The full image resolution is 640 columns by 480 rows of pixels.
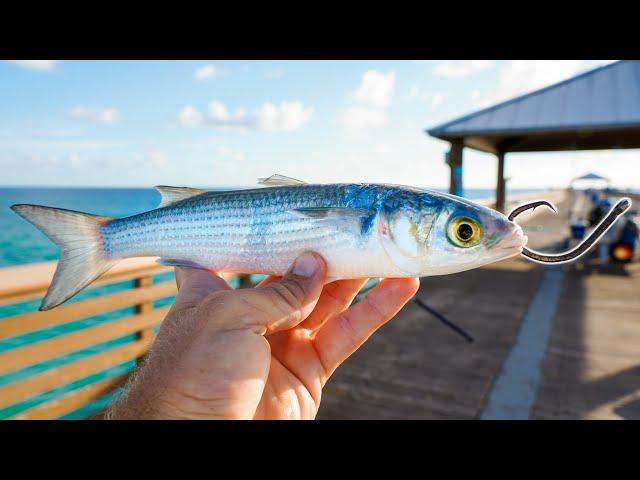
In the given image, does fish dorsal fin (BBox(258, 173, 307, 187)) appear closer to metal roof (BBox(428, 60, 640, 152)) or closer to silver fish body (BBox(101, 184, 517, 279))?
silver fish body (BBox(101, 184, 517, 279))

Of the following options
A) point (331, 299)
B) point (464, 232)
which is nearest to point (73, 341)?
point (331, 299)

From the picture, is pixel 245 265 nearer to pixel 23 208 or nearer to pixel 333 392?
pixel 23 208

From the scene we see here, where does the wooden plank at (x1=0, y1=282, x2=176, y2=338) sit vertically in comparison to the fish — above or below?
below

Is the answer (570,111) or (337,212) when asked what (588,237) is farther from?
(570,111)

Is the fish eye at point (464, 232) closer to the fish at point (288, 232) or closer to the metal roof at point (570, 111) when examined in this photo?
the fish at point (288, 232)

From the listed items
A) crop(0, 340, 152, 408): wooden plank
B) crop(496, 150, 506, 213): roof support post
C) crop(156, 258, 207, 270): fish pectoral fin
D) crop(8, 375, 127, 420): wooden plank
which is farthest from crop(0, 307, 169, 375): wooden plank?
crop(496, 150, 506, 213): roof support post

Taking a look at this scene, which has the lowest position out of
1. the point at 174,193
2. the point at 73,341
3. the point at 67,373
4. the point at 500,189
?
the point at 67,373
